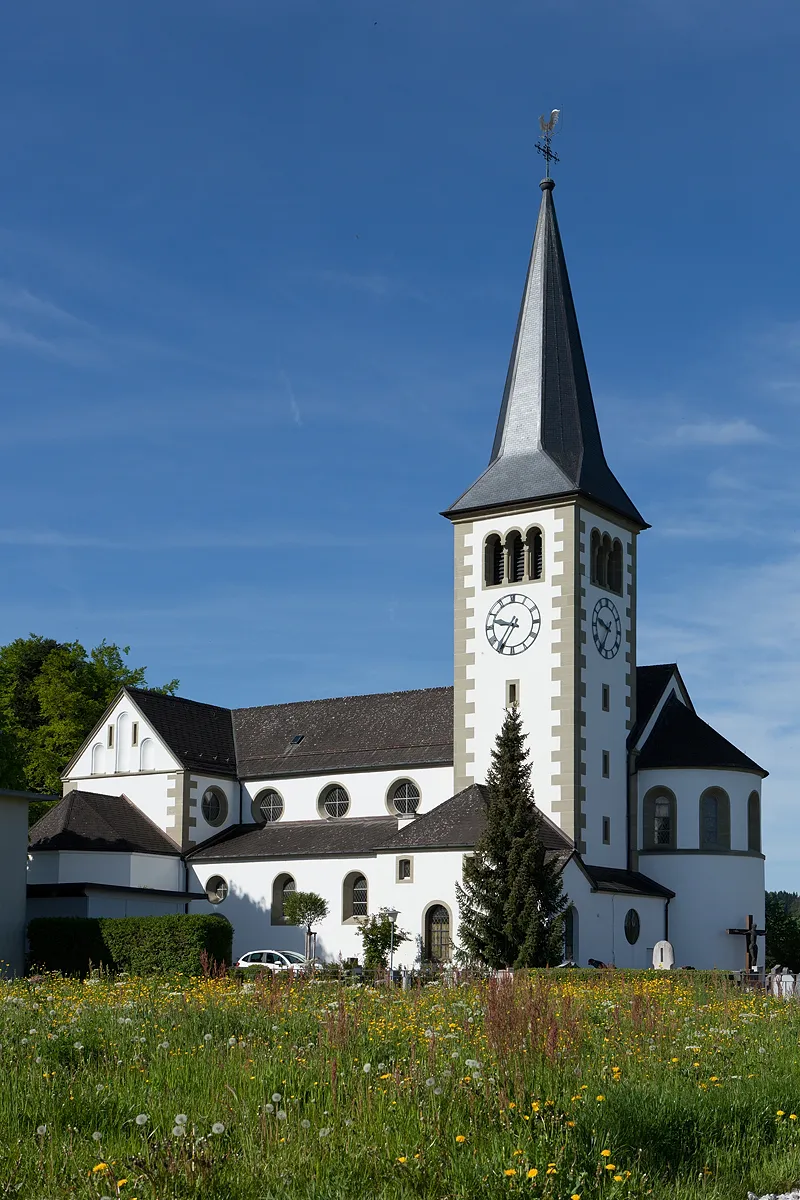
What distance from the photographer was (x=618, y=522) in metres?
48.9

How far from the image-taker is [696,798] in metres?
45.2

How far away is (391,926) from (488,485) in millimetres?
14950

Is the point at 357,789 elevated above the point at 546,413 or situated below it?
below

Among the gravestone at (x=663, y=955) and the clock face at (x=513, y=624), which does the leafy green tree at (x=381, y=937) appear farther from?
the clock face at (x=513, y=624)

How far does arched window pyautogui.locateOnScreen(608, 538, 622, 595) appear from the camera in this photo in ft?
159

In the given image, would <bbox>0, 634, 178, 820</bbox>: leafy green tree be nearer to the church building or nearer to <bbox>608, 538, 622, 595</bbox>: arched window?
the church building

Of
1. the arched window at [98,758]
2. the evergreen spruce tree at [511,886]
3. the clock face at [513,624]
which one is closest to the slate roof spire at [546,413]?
the clock face at [513,624]

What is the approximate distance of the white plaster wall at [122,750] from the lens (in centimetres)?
5259

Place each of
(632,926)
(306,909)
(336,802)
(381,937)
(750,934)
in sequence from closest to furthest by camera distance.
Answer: (381,937)
(632,926)
(750,934)
(306,909)
(336,802)

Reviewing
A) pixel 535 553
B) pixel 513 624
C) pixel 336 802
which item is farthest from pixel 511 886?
pixel 336 802

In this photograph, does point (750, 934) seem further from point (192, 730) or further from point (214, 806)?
point (192, 730)

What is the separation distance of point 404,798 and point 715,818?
33.8 ft

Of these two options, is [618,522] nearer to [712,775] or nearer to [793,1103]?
[712,775]

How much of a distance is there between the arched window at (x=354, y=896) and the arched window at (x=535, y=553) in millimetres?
11040
